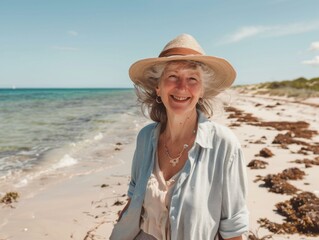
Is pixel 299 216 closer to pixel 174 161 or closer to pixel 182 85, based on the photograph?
pixel 174 161

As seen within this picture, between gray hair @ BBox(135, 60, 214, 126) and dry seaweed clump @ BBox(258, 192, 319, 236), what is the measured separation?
88.8 inches

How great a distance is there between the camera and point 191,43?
2.39 m

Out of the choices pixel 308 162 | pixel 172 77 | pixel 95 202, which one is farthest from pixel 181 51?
pixel 308 162

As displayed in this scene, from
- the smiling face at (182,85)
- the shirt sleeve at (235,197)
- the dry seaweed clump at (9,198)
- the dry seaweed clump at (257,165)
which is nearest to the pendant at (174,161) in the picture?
the smiling face at (182,85)

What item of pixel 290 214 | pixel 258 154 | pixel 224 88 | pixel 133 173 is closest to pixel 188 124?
pixel 224 88

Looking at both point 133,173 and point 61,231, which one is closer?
point 133,173

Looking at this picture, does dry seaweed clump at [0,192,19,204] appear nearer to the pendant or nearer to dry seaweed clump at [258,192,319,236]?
dry seaweed clump at [258,192,319,236]

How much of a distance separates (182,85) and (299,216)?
3021 mm

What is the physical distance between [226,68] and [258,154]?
20.3 ft

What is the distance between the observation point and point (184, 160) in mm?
2506

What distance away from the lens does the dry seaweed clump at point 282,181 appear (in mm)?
5400

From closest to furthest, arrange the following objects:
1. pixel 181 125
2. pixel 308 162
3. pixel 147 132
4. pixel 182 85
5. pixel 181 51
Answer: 1. pixel 181 51
2. pixel 182 85
3. pixel 181 125
4. pixel 147 132
5. pixel 308 162

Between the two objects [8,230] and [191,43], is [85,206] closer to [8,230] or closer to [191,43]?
[8,230]

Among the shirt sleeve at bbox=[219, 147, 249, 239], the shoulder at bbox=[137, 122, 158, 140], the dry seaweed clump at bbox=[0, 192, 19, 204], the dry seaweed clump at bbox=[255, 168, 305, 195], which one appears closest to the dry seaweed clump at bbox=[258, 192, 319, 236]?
the dry seaweed clump at bbox=[255, 168, 305, 195]
